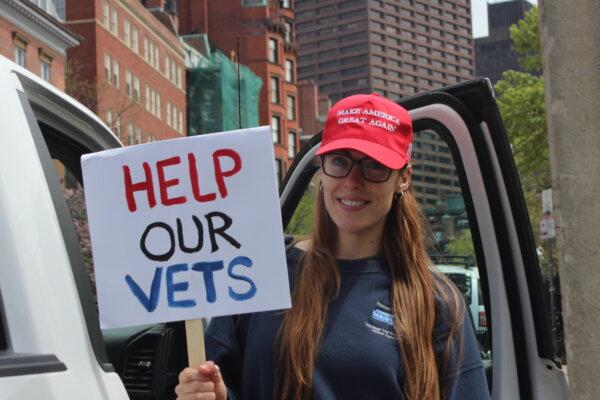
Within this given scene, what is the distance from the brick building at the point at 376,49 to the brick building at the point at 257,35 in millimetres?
77552

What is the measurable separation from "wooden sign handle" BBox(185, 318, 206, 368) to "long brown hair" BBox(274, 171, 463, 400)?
297 millimetres

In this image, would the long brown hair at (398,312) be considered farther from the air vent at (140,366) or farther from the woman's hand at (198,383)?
the air vent at (140,366)

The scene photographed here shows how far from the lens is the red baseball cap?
2248 millimetres

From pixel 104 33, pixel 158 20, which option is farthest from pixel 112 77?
pixel 158 20

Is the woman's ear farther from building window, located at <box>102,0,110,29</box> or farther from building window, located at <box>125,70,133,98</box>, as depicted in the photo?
building window, located at <box>125,70,133,98</box>

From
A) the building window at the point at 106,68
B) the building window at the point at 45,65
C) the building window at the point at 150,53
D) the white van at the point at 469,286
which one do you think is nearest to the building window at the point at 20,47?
the building window at the point at 45,65

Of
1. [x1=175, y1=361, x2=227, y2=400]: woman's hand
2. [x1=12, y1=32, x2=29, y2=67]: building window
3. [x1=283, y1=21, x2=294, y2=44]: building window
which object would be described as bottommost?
[x1=175, y1=361, x2=227, y2=400]: woman's hand

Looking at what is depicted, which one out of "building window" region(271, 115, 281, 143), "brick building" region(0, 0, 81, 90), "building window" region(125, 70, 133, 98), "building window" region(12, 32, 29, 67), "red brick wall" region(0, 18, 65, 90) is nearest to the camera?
"red brick wall" region(0, 18, 65, 90)

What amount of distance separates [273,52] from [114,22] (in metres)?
30.0

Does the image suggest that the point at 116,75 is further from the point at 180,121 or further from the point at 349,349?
the point at 349,349

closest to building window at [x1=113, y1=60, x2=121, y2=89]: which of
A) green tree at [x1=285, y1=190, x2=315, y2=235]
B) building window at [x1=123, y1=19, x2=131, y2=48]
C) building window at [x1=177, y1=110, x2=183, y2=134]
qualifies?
building window at [x1=123, y1=19, x2=131, y2=48]

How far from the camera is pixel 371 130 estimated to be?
2.29 meters

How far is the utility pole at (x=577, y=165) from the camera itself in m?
4.82

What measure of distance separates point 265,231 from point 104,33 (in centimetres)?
4416
